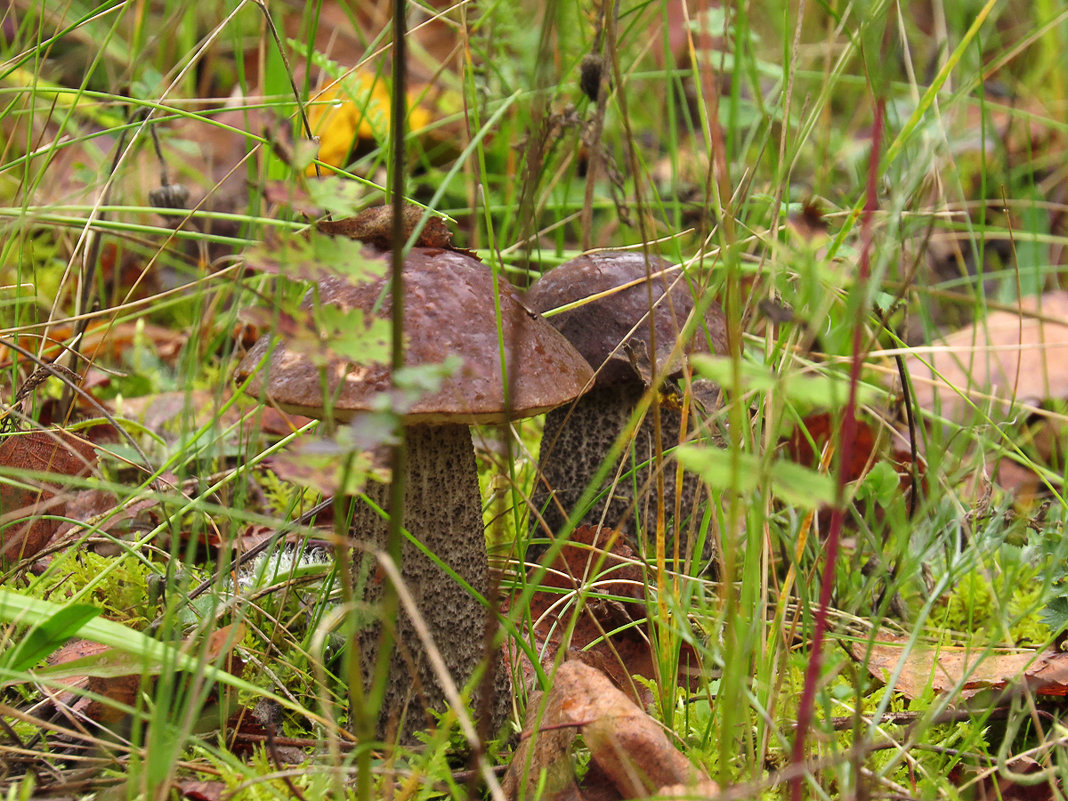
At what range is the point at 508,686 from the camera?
1368mm

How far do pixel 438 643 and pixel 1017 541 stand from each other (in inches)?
42.7

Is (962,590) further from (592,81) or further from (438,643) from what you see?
(592,81)

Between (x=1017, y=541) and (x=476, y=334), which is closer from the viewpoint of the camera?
(x=476, y=334)

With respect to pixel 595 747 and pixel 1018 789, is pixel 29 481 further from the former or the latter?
pixel 1018 789

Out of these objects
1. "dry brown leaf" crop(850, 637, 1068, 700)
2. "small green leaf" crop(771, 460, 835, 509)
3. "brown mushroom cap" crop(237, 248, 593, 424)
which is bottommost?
"dry brown leaf" crop(850, 637, 1068, 700)

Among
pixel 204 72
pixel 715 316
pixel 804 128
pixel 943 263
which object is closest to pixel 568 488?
pixel 715 316

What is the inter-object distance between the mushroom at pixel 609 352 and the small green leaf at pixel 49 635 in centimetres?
79

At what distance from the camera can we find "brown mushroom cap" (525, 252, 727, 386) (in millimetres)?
1670

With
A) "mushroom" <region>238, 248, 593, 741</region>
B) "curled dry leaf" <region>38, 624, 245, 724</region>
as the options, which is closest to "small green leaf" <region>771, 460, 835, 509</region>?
"mushroom" <region>238, 248, 593, 741</region>

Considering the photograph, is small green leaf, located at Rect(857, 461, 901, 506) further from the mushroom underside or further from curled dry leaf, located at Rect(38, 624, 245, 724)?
curled dry leaf, located at Rect(38, 624, 245, 724)

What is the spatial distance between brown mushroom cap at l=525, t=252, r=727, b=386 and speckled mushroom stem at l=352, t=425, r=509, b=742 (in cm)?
44

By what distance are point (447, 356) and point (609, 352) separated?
2.06ft

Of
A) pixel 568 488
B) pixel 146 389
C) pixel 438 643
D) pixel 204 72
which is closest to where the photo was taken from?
pixel 438 643

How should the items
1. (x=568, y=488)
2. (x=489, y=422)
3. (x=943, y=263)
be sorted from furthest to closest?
(x=943, y=263) < (x=568, y=488) < (x=489, y=422)
